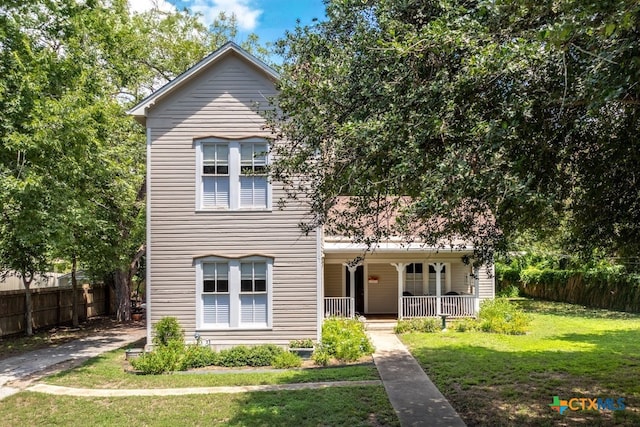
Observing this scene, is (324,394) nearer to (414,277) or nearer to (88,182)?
(88,182)

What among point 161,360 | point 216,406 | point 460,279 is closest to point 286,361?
point 161,360

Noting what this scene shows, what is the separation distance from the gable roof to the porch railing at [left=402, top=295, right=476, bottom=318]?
387 inches

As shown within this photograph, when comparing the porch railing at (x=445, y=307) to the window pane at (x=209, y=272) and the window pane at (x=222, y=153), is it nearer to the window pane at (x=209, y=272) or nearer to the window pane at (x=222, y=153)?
the window pane at (x=209, y=272)

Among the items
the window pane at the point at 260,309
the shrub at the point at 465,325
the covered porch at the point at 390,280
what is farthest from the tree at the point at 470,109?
the covered porch at the point at 390,280

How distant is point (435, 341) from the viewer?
14016mm

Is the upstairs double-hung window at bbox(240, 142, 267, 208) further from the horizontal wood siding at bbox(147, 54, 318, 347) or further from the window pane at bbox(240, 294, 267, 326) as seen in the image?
the window pane at bbox(240, 294, 267, 326)

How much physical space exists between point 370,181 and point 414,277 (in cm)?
1530

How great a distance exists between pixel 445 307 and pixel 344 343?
22.4 feet

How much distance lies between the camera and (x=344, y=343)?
39.3 feet

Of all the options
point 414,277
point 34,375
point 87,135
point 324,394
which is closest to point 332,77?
point 324,394

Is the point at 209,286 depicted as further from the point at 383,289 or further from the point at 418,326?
the point at 383,289

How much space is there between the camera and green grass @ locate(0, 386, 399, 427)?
292 inches

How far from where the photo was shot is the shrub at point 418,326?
625 inches

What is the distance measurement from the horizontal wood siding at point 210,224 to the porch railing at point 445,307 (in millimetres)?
6278
